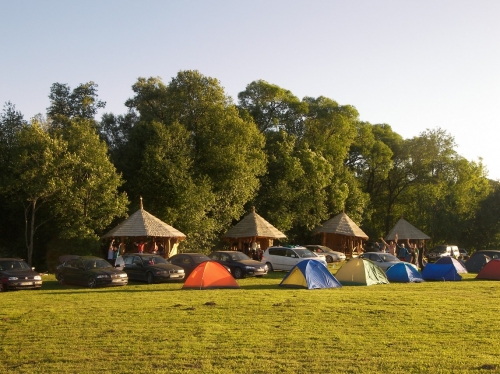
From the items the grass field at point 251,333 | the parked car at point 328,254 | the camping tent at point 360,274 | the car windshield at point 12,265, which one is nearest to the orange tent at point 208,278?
the grass field at point 251,333

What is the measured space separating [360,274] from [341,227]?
970 inches

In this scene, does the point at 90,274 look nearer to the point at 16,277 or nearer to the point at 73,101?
the point at 16,277

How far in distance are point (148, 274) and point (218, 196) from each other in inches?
680

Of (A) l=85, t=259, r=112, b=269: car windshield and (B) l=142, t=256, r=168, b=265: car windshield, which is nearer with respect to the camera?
(A) l=85, t=259, r=112, b=269: car windshield

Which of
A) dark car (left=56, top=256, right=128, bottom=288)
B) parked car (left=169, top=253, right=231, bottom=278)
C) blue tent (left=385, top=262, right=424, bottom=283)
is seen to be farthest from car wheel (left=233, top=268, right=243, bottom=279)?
blue tent (left=385, top=262, right=424, bottom=283)

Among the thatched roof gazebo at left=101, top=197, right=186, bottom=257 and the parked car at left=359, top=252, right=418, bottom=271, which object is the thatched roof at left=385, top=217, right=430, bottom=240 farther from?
the thatched roof gazebo at left=101, top=197, right=186, bottom=257

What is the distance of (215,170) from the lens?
40.9 m

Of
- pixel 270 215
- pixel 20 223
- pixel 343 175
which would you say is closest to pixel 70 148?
pixel 20 223

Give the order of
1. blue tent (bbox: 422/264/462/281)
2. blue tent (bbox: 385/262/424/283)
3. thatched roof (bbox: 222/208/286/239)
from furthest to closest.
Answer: thatched roof (bbox: 222/208/286/239) < blue tent (bbox: 422/264/462/281) < blue tent (bbox: 385/262/424/283)

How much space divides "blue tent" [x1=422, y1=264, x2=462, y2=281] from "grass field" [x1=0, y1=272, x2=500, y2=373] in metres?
7.58

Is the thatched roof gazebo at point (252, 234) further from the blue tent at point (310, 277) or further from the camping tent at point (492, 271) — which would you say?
the blue tent at point (310, 277)

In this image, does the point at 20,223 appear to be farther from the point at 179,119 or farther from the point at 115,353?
the point at 115,353

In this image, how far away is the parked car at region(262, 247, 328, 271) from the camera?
30.6 meters

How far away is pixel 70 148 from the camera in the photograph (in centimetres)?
3300
